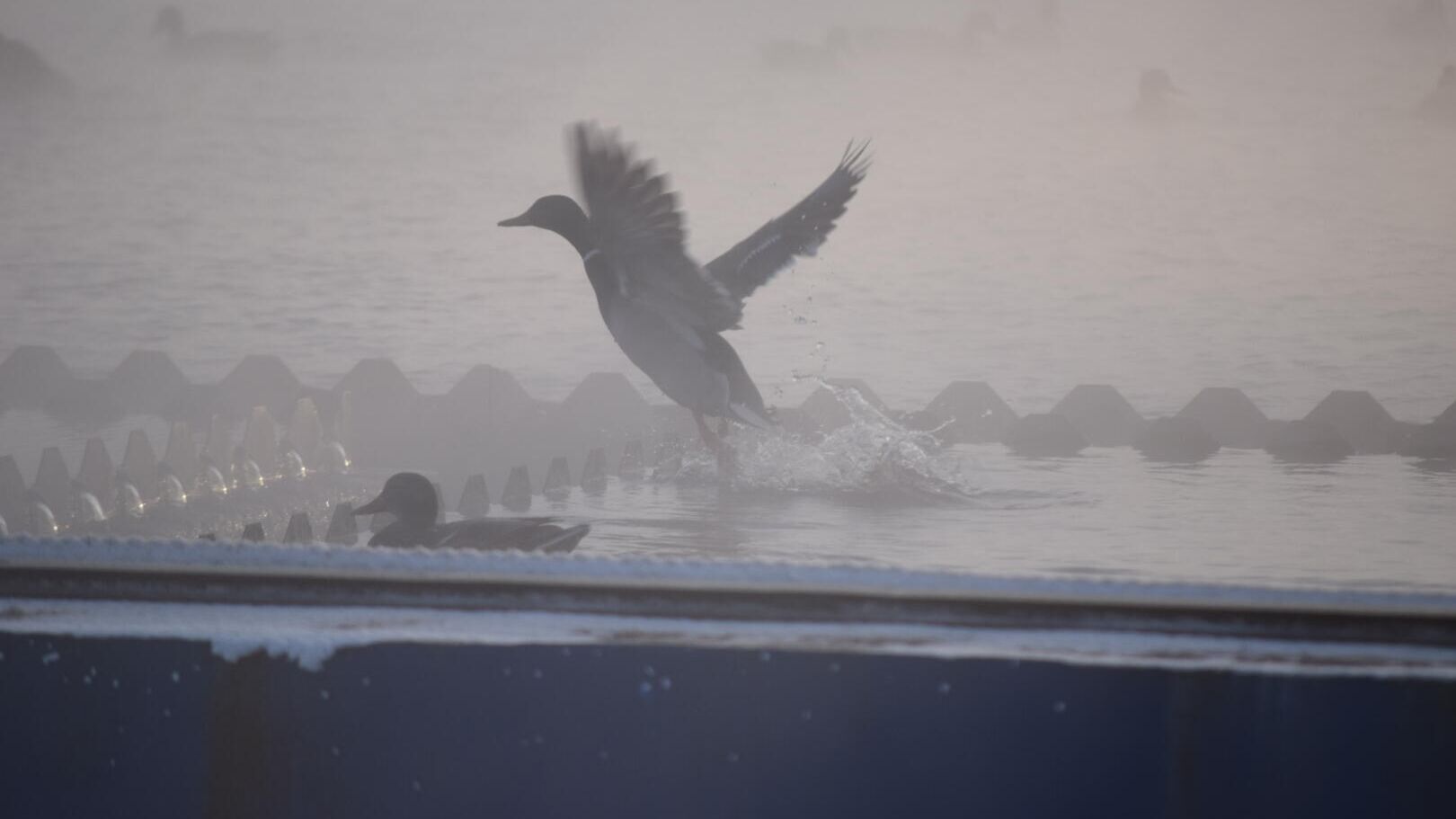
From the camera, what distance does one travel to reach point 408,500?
3.74 ft

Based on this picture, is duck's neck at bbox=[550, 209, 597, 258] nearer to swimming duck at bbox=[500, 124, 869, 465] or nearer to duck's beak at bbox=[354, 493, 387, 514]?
swimming duck at bbox=[500, 124, 869, 465]

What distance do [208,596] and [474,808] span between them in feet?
0.50

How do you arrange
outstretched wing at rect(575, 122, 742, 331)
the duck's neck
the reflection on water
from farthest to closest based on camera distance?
the duck's neck → outstretched wing at rect(575, 122, 742, 331) → the reflection on water

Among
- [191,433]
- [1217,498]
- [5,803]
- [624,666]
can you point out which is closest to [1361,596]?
[624,666]

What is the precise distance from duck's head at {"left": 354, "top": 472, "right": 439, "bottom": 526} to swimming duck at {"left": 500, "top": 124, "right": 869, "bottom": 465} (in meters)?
0.89

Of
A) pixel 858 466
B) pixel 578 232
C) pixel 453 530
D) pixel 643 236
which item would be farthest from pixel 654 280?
pixel 453 530

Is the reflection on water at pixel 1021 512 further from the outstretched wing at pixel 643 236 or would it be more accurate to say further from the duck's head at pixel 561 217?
the duck's head at pixel 561 217

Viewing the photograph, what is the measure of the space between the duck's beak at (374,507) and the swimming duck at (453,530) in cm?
3

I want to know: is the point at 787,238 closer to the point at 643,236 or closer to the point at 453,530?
the point at 643,236

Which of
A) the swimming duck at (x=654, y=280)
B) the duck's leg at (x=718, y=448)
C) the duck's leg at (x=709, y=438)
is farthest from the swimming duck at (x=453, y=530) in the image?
the swimming duck at (x=654, y=280)

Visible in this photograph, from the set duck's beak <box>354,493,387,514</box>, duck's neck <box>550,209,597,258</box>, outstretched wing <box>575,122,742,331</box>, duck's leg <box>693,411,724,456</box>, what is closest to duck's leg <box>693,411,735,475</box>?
duck's leg <box>693,411,724,456</box>

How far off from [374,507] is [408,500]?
0.38 ft

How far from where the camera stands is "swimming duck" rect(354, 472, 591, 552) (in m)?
0.89

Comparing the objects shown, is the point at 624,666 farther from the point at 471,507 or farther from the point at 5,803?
the point at 471,507
